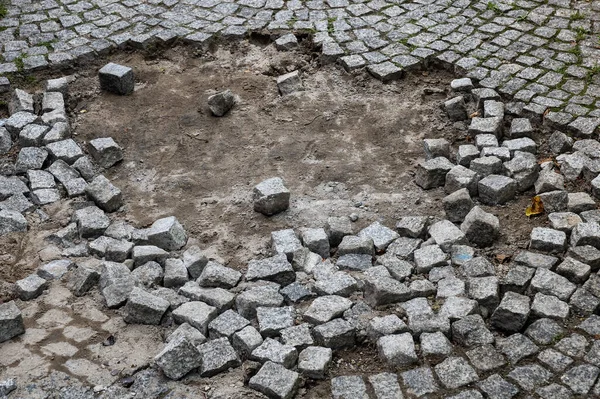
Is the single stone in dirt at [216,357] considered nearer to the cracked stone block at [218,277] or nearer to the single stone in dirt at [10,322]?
the cracked stone block at [218,277]

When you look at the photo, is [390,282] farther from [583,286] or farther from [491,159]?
[491,159]

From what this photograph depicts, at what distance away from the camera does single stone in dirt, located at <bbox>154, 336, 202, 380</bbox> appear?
5035mm

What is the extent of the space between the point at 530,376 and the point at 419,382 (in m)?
0.71

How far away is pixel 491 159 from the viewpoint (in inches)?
272

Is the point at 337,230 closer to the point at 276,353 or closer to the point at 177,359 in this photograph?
the point at 276,353

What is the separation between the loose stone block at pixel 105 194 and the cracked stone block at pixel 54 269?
0.81 metres

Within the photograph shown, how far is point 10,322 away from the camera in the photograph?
17.5 feet

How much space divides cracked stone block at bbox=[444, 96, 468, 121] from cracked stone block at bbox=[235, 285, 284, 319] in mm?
3045

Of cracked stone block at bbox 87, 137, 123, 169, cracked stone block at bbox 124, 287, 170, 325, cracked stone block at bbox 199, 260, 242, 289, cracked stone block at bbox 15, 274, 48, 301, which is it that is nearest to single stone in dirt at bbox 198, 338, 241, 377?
cracked stone block at bbox 124, 287, 170, 325

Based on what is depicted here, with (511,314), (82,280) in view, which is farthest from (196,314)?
(511,314)

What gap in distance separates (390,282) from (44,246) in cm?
291

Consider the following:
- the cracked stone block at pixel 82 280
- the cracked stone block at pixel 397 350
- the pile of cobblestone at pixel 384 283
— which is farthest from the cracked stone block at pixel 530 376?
the cracked stone block at pixel 82 280

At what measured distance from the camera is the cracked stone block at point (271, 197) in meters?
6.64

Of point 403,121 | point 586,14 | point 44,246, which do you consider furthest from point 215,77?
point 586,14
